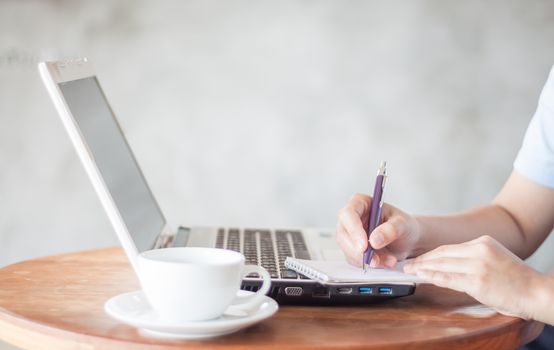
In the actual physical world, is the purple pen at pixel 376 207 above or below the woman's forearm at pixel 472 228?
above

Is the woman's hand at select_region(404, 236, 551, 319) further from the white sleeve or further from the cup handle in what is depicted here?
the white sleeve

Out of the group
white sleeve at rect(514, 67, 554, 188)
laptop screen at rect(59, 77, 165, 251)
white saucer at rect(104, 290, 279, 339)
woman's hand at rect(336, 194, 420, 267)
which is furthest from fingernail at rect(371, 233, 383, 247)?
white sleeve at rect(514, 67, 554, 188)

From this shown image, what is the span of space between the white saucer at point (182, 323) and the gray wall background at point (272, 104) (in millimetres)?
1825

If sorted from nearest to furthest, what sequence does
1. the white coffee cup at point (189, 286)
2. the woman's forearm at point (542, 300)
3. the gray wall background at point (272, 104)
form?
the white coffee cup at point (189, 286) → the woman's forearm at point (542, 300) → the gray wall background at point (272, 104)

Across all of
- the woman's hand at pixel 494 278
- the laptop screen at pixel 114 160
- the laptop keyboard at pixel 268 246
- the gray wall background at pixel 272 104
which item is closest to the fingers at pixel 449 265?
the woman's hand at pixel 494 278

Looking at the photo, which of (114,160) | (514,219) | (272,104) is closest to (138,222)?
(114,160)

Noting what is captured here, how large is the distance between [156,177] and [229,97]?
1.20 ft

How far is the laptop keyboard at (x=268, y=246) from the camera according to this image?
1114 mm

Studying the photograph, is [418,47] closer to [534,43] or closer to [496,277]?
[534,43]

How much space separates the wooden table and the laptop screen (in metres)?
0.10

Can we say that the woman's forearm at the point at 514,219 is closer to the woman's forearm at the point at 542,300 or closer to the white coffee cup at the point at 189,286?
the woman's forearm at the point at 542,300

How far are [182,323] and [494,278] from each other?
0.39 meters

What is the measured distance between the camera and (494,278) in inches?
38.1

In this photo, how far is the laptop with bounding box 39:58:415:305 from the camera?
995 millimetres
